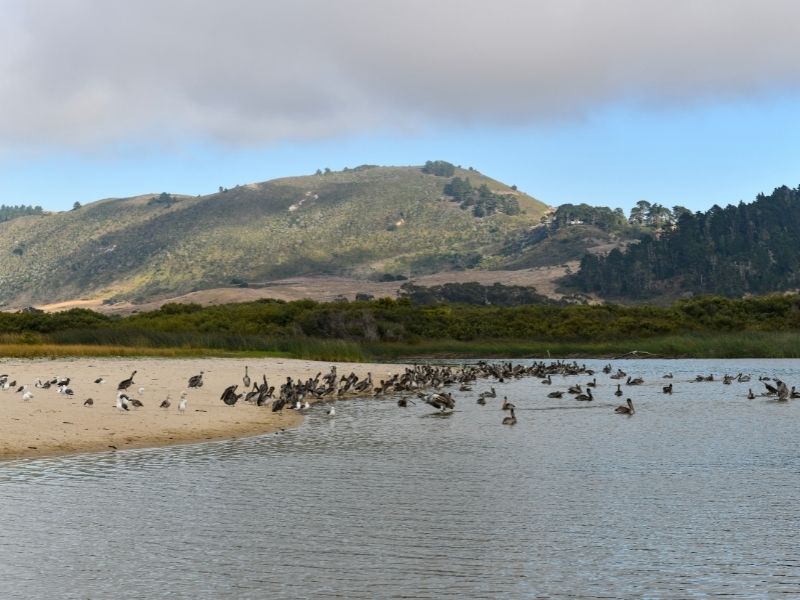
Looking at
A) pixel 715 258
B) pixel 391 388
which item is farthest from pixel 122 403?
pixel 715 258

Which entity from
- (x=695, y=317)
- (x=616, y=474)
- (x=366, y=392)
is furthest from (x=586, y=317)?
(x=616, y=474)

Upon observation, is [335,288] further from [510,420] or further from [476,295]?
[510,420]

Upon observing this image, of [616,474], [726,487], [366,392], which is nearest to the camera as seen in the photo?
[726,487]

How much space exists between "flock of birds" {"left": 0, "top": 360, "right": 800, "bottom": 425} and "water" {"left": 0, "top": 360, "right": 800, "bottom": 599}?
605 centimetres

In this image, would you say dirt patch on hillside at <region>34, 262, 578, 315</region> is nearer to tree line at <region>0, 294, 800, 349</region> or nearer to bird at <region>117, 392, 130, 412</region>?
tree line at <region>0, 294, 800, 349</region>

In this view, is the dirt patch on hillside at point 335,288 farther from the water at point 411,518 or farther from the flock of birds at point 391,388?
the water at point 411,518

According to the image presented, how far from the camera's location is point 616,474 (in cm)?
1952

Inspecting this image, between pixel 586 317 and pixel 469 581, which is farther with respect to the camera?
pixel 586 317

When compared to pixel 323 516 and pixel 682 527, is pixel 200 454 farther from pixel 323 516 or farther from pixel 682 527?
pixel 682 527

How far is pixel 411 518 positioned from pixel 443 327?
68459mm

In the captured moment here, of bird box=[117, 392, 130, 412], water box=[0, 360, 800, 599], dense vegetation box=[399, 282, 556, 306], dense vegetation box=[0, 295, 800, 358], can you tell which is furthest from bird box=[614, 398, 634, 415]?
dense vegetation box=[399, 282, 556, 306]

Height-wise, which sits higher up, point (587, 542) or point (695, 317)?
point (695, 317)

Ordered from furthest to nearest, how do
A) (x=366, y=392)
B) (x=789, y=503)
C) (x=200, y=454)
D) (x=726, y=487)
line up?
(x=366, y=392), (x=200, y=454), (x=726, y=487), (x=789, y=503)

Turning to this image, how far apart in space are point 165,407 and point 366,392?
13.3m
